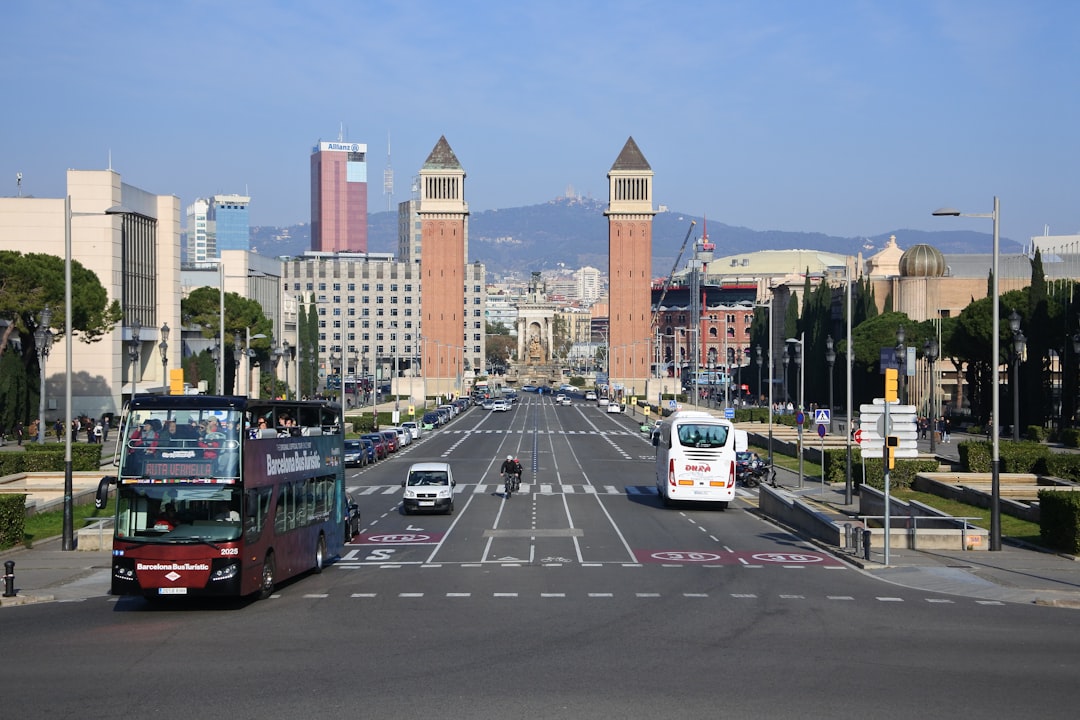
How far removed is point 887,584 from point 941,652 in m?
7.81

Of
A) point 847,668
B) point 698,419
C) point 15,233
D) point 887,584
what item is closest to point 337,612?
point 847,668

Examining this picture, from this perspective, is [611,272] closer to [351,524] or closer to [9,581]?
[351,524]

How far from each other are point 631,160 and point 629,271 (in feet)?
57.2

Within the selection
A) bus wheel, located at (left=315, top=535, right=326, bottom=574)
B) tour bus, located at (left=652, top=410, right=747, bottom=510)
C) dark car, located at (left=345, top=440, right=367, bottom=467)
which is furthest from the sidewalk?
dark car, located at (left=345, top=440, right=367, bottom=467)

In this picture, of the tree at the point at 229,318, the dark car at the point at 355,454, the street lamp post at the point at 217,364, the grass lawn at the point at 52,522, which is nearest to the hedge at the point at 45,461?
the grass lawn at the point at 52,522

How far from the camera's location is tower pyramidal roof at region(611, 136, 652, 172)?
605 ft

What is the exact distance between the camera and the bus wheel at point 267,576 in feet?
71.2

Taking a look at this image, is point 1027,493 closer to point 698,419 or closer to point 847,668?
point 698,419

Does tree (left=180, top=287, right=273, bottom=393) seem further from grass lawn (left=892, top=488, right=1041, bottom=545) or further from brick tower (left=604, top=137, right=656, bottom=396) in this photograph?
brick tower (left=604, top=137, right=656, bottom=396)

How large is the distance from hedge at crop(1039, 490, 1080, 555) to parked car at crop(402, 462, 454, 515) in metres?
17.3

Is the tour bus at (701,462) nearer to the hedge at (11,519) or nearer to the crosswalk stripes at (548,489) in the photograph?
the crosswalk stripes at (548,489)

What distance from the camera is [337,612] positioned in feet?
67.9

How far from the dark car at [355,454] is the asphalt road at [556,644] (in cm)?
2915

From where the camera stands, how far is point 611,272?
598 feet
